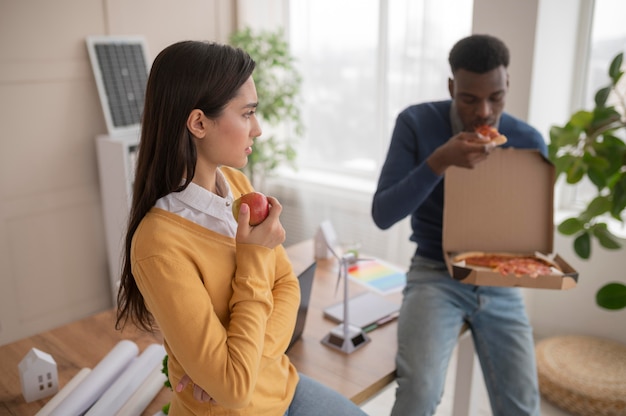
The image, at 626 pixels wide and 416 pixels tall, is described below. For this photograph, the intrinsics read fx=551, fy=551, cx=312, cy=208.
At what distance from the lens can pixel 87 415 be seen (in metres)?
1.20

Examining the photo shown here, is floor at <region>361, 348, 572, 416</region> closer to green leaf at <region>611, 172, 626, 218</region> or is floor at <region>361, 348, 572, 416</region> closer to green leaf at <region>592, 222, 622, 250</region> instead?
green leaf at <region>592, 222, 622, 250</region>

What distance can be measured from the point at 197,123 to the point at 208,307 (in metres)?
0.32

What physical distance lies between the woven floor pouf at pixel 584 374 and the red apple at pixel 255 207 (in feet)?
5.83

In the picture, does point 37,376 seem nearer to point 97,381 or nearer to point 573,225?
point 97,381

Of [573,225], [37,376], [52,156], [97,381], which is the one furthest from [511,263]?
[52,156]

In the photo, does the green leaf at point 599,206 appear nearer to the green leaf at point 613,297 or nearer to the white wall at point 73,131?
the green leaf at point 613,297

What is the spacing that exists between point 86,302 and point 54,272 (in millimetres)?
271

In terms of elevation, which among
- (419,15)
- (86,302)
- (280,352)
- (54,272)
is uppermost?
(419,15)

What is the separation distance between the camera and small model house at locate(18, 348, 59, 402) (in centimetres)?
127

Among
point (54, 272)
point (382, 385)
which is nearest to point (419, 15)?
point (382, 385)

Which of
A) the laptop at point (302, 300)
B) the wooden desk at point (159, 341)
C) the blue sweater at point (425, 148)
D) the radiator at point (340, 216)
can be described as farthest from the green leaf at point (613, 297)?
the radiator at point (340, 216)

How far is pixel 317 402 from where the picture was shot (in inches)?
47.7

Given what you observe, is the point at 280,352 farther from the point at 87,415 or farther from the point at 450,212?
the point at 450,212

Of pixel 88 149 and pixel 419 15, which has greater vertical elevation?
pixel 419 15
